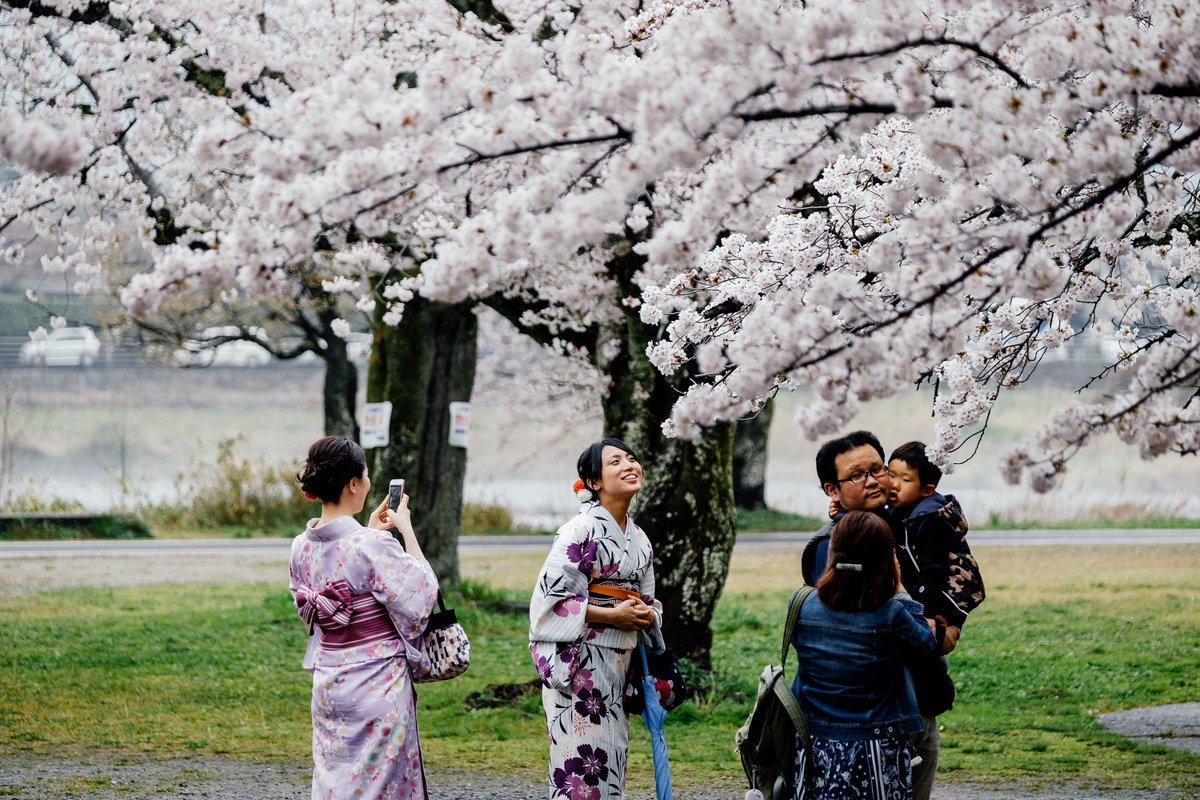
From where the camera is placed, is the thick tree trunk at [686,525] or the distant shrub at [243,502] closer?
the thick tree trunk at [686,525]

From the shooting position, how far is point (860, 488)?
3873 mm

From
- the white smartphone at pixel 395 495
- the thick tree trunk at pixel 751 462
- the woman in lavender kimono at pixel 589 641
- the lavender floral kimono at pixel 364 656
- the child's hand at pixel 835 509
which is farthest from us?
the thick tree trunk at pixel 751 462

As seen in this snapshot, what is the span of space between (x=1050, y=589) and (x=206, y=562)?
10.4m

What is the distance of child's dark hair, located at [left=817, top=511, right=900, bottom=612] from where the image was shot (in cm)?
338

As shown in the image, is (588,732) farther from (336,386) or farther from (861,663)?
(336,386)

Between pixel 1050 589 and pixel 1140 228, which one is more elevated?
pixel 1140 228

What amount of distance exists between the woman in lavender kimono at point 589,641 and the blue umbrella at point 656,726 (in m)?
0.08

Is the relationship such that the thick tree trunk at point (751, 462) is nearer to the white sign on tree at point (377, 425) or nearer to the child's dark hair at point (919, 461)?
the white sign on tree at point (377, 425)

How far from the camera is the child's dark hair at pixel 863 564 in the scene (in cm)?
338

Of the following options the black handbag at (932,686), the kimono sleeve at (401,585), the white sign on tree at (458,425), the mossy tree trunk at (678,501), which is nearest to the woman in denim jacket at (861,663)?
the black handbag at (932,686)

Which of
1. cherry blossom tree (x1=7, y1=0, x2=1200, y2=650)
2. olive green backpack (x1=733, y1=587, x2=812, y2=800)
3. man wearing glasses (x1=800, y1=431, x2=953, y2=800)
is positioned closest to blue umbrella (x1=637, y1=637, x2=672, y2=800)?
olive green backpack (x1=733, y1=587, x2=812, y2=800)

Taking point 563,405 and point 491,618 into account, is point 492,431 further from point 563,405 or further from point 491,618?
point 491,618

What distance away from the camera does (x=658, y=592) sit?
7133 mm

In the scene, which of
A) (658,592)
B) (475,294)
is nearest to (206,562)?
(475,294)
